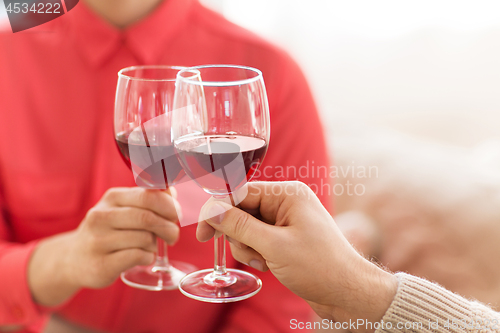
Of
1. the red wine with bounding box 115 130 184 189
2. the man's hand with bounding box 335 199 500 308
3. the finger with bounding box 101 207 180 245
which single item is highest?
the red wine with bounding box 115 130 184 189

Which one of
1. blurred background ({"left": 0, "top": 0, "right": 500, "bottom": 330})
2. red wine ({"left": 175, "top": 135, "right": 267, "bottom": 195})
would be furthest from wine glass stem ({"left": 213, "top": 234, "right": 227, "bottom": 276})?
blurred background ({"left": 0, "top": 0, "right": 500, "bottom": 330})

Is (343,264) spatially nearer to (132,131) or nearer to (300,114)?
(132,131)

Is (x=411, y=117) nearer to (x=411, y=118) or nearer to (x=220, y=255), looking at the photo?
(x=411, y=118)

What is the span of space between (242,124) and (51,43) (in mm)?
731

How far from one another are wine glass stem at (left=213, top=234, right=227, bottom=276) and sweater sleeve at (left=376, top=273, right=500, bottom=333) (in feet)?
0.81

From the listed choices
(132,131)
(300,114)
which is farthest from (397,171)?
(132,131)

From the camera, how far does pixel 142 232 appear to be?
77cm

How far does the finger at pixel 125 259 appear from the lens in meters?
0.77

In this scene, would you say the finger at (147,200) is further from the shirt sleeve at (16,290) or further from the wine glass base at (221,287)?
the shirt sleeve at (16,290)

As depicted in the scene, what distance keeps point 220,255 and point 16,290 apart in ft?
1.79

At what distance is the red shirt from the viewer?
1.01 m

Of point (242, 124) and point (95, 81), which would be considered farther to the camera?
point (95, 81)

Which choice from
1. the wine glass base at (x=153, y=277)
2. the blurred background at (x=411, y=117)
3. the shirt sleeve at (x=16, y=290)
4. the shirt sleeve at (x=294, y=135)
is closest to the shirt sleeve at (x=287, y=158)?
the shirt sleeve at (x=294, y=135)

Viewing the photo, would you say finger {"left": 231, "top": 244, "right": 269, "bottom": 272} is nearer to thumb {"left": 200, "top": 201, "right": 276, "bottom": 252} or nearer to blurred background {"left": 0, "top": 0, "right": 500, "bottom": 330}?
thumb {"left": 200, "top": 201, "right": 276, "bottom": 252}
